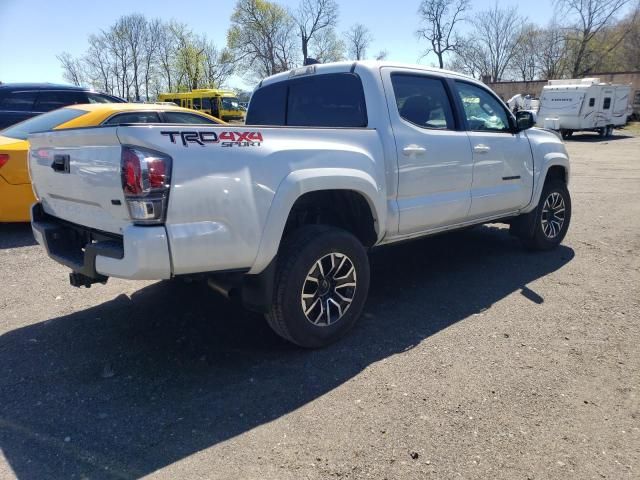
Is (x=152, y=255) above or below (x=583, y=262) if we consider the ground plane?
above

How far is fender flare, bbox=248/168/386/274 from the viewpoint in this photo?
2.98 metres

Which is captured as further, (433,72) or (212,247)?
(433,72)

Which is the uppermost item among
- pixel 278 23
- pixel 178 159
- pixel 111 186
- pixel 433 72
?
pixel 278 23

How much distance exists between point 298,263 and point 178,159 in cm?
105

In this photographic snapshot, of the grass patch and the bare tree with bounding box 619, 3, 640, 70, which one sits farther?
the bare tree with bounding box 619, 3, 640, 70

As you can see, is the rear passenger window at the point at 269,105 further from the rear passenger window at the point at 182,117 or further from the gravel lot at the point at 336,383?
the rear passenger window at the point at 182,117

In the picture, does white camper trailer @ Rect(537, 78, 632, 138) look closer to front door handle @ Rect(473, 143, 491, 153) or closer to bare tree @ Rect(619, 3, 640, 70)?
front door handle @ Rect(473, 143, 491, 153)

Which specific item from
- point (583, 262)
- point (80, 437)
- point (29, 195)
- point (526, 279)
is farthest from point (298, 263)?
point (29, 195)

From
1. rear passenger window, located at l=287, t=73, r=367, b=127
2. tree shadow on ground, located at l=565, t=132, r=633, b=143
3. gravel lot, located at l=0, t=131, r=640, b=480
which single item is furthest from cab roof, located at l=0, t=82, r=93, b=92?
tree shadow on ground, located at l=565, t=132, r=633, b=143

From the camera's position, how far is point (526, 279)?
16.3ft

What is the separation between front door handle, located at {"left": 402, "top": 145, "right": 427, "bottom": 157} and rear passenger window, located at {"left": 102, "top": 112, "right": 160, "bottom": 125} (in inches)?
165

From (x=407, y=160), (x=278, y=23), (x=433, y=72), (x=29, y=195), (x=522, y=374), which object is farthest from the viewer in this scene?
(x=278, y=23)

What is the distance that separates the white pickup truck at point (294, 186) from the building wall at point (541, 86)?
4176 cm

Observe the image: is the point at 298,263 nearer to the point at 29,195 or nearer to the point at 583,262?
the point at 583,262
